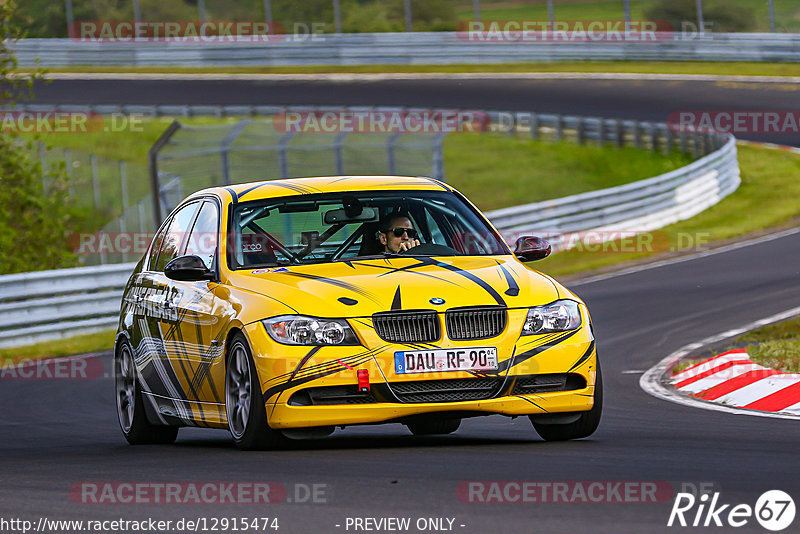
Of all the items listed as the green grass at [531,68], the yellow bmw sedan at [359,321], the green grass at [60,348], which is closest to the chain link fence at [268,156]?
the green grass at [60,348]

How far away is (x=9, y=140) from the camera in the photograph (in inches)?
948

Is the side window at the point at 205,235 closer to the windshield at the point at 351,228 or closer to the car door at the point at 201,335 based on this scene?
the car door at the point at 201,335

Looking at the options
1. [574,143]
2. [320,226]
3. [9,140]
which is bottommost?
[574,143]

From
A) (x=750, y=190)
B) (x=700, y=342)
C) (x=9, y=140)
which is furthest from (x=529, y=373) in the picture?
(x=750, y=190)

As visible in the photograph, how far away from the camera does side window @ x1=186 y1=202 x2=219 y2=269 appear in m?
9.11

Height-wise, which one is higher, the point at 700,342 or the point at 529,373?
the point at 529,373

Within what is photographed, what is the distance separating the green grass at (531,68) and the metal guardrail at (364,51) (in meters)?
0.20

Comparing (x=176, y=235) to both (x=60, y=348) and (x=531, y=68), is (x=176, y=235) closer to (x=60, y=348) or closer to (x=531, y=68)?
(x=60, y=348)

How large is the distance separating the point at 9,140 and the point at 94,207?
27.1ft

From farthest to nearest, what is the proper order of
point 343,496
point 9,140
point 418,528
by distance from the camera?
point 9,140 → point 343,496 → point 418,528

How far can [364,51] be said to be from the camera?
160 ft

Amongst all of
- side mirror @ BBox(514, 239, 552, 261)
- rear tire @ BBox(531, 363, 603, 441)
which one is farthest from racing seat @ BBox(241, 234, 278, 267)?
rear tire @ BBox(531, 363, 603, 441)

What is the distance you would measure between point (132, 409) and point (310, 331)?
2.69m

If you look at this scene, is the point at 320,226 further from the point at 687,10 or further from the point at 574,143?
the point at 687,10
